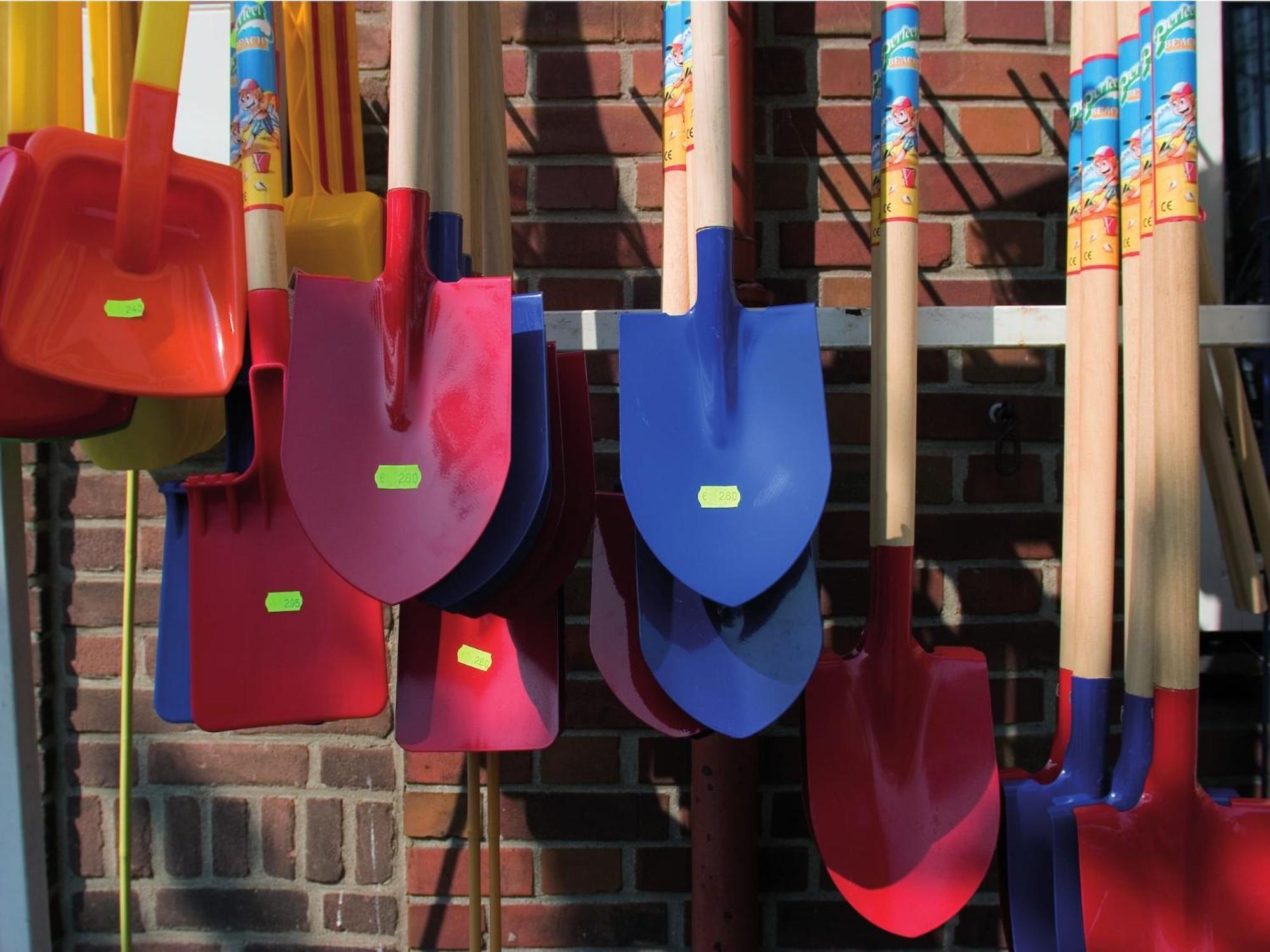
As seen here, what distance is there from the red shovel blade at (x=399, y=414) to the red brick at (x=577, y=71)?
1.63ft

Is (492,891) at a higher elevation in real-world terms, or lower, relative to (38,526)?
lower

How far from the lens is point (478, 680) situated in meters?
0.89

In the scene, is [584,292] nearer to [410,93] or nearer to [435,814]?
[410,93]

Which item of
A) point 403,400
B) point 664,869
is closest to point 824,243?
point 403,400

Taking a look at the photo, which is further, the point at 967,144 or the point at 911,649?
the point at 967,144

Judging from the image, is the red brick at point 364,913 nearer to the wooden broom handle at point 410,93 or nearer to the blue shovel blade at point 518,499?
the blue shovel blade at point 518,499

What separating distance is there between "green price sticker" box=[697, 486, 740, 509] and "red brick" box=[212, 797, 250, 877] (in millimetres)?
929

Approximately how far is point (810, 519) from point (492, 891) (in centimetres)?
62

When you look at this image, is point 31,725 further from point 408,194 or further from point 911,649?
point 911,649

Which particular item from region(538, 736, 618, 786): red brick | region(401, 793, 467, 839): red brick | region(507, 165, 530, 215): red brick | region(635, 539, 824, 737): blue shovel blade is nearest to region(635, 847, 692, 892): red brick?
region(538, 736, 618, 786): red brick

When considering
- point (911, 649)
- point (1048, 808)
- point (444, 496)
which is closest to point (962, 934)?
point (1048, 808)

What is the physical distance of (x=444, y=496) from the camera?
0.75m

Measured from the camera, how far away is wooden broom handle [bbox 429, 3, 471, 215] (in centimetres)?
83

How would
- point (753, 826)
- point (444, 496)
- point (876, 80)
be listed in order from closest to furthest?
1. point (444, 496)
2. point (876, 80)
3. point (753, 826)
